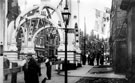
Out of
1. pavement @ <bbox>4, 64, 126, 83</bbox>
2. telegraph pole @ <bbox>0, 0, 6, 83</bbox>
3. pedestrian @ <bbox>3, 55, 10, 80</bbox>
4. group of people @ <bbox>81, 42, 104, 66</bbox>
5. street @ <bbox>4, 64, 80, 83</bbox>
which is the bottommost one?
street @ <bbox>4, 64, 80, 83</bbox>

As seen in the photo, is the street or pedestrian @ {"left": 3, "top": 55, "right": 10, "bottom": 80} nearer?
the street

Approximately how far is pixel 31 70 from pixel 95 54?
1.23m

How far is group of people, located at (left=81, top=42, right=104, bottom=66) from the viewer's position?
4.35 m

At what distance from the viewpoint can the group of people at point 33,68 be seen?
15.5 ft

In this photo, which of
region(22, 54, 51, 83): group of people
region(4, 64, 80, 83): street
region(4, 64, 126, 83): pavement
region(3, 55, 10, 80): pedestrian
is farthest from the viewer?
region(3, 55, 10, 80): pedestrian

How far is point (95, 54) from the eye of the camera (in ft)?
14.4

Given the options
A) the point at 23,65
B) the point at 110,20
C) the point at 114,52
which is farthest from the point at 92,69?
the point at 23,65

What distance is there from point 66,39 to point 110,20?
780 mm

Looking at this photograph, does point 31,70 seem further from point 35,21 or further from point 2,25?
point 2,25

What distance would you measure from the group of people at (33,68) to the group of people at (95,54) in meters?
0.70

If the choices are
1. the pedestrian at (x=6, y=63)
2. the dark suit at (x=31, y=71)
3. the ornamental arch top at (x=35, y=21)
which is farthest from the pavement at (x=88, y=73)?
the pedestrian at (x=6, y=63)

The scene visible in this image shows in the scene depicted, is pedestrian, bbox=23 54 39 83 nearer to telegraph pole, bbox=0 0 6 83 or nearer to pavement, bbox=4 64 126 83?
pavement, bbox=4 64 126 83

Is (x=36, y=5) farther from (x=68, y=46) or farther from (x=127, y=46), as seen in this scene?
(x=127, y=46)

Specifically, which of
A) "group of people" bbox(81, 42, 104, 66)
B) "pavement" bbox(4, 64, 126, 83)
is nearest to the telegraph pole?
"pavement" bbox(4, 64, 126, 83)
